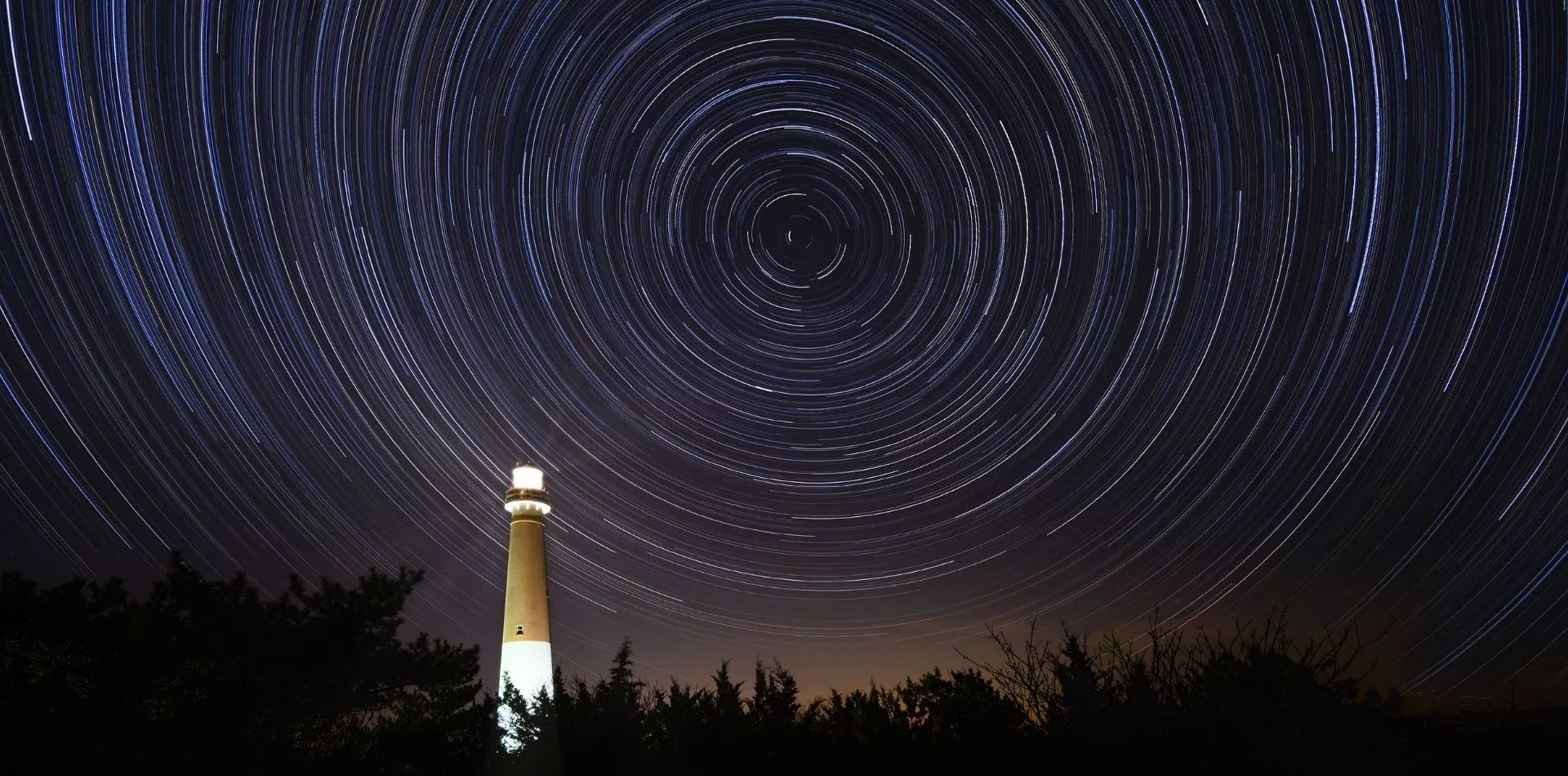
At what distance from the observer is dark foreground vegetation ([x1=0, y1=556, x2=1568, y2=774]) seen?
27.8 ft

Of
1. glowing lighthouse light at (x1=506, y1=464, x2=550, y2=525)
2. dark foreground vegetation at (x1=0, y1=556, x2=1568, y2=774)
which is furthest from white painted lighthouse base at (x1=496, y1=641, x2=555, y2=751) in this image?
dark foreground vegetation at (x1=0, y1=556, x2=1568, y2=774)

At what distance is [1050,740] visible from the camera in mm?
9180

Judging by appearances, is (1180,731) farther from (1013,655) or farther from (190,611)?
(190,611)

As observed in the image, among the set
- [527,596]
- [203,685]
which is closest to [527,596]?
[527,596]

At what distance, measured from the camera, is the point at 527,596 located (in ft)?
97.2

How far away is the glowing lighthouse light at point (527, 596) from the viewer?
28.5m

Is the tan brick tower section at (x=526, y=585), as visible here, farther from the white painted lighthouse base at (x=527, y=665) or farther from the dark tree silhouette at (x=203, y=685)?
the dark tree silhouette at (x=203, y=685)

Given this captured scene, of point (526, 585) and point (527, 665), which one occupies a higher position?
point (526, 585)

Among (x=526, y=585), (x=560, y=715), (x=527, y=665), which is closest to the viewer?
(x=560, y=715)

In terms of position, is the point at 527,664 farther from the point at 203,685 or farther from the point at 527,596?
the point at 203,685

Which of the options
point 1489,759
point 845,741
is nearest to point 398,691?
point 845,741

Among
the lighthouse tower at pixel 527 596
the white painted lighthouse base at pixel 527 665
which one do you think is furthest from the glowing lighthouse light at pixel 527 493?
the white painted lighthouse base at pixel 527 665

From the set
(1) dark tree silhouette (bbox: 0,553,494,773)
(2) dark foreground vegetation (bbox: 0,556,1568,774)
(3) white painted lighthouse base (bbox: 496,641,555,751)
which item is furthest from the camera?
(3) white painted lighthouse base (bbox: 496,641,555,751)

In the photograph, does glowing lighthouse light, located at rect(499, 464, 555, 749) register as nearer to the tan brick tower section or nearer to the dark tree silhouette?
the tan brick tower section
